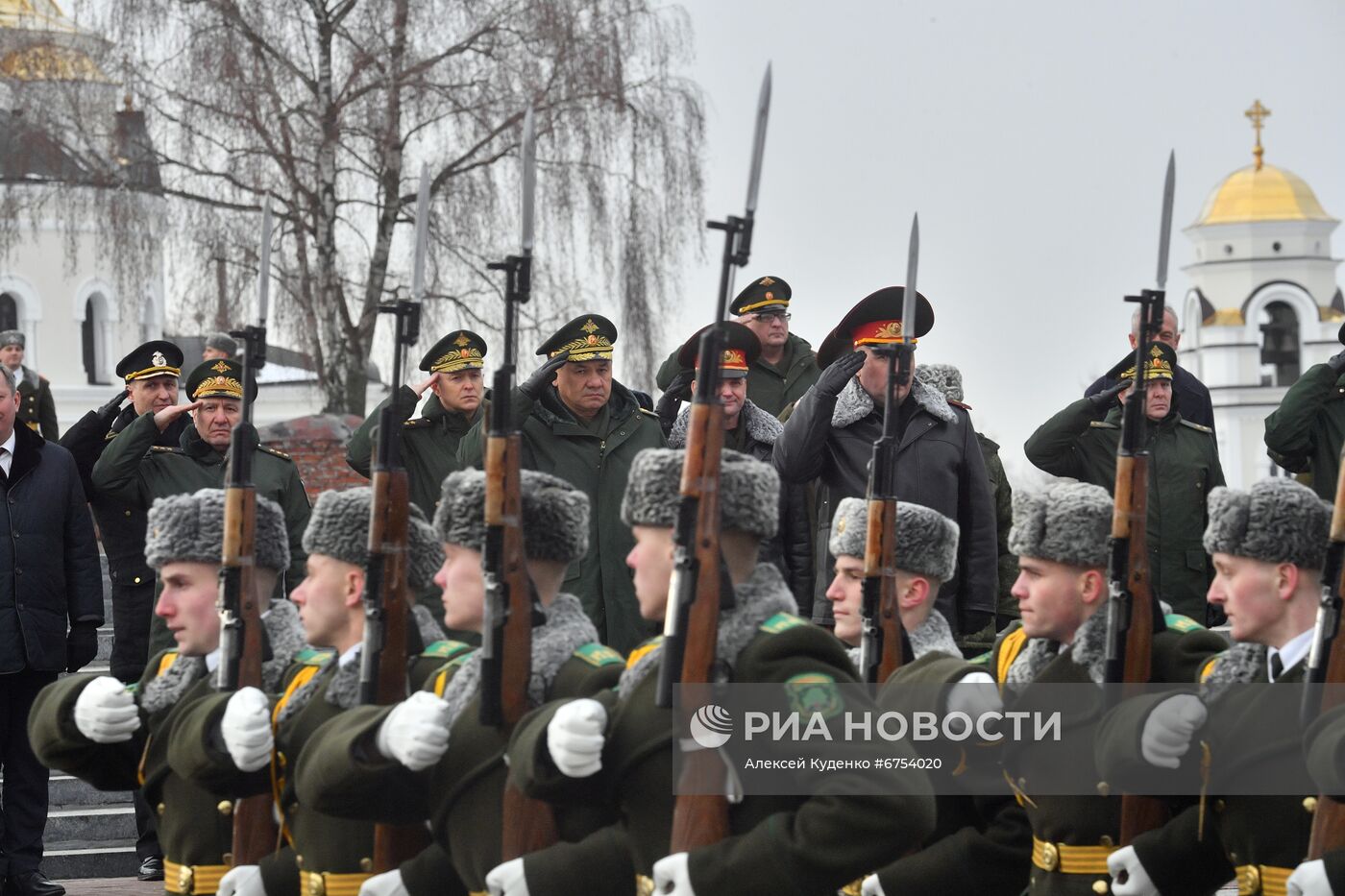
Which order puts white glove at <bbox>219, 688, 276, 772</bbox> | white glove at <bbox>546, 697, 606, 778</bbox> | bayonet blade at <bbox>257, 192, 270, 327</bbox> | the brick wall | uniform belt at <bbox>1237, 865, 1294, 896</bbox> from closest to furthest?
white glove at <bbox>546, 697, 606, 778</bbox> → uniform belt at <bbox>1237, 865, 1294, 896</bbox> → white glove at <bbox>219, 688, 276, 772</bbox> → bayonet blade at <bbox>257, 192, 270, 327</bbox> → the brick wall

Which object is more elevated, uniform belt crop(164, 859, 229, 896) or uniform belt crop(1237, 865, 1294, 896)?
uniform belt crop(1237, 865, 1294, 896)

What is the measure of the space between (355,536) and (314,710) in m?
0.45

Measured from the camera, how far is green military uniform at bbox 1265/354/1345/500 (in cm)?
803

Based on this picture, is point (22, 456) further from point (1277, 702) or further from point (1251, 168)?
point (1251, 168)

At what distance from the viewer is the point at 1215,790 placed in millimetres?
5137

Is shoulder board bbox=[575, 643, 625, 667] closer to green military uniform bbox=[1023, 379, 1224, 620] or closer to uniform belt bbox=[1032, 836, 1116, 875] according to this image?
uniform belt bbox=[1032, 836, 1116, 875]

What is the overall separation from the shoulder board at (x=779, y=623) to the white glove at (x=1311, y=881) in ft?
3.75

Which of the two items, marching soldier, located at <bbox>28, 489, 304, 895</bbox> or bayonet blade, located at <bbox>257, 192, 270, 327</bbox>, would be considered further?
bayonet blade, located at <bbox>257, 192, 270, 327</bbox>

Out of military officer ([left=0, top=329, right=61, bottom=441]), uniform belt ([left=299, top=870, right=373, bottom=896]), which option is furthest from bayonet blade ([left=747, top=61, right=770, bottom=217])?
military officer ([left=0, top=329, right=61, bottom=441])

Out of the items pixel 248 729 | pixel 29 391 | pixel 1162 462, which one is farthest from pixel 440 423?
pixel 29 391

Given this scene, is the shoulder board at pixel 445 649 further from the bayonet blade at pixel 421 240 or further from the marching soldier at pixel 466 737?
the bayonet blade at pixel 421 240

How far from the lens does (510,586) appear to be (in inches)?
203

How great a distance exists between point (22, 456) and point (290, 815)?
11.7 ft

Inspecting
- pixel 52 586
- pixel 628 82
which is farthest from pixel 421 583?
pixel 628 82
